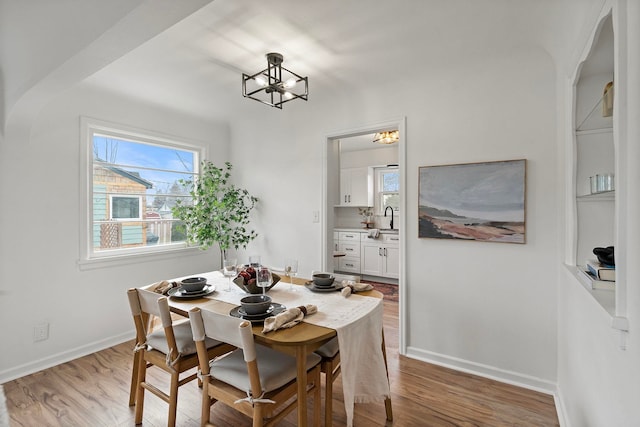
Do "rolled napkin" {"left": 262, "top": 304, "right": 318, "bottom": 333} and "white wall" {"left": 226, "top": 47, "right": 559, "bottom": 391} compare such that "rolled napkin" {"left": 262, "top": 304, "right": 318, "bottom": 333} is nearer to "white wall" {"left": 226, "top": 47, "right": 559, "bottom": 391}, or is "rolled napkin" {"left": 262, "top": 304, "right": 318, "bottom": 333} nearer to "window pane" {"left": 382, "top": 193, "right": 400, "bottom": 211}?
"white wall" {"left": 226, "top": 47, "right": 559, "bottom": 391}

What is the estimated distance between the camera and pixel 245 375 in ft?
5.15

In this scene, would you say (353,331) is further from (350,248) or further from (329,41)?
(350,248)

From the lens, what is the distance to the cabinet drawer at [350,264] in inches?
231

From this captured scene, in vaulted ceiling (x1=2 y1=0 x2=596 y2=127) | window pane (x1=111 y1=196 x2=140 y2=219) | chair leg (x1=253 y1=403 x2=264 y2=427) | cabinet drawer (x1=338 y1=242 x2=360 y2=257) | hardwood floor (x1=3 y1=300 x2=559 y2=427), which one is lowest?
hardwood floor (x1=3 y1=300 x2=559 y2=427)

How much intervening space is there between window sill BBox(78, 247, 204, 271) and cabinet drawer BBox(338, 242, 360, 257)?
2.87 m

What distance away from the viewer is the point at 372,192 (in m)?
6.29

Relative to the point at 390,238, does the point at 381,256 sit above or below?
below

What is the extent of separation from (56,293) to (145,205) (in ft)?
3.72

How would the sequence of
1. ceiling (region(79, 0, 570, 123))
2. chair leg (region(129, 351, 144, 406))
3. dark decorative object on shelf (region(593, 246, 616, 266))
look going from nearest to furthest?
1. dark decorative object on shelf (region(593, 246, 616, 266))
2. ceiling (region(79, 0, 570, 123))
3. chair leg (region(129, 351, 144, 406))

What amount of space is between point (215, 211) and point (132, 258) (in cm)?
97

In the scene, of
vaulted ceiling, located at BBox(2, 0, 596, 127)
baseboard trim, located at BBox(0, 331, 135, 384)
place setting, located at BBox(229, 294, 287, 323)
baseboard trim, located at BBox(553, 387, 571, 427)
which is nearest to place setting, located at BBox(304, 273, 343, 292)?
place setting, located at BBox(229, 294, 287, 323)

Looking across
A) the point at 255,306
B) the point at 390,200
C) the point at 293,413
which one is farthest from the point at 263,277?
the point at 390,200

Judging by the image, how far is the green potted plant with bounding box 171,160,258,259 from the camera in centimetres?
361

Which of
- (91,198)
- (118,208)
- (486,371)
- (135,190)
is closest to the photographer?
(486,371)
